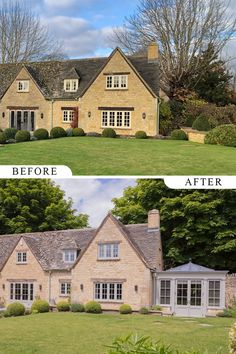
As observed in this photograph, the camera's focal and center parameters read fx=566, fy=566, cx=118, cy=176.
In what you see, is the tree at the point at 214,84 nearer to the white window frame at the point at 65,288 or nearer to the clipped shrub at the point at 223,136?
the clipped shrub at the point at 223,136

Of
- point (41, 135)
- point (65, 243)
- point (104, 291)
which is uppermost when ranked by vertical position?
point (41, 135)

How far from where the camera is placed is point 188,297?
21.8 m

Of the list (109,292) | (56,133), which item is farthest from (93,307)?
(56,133)

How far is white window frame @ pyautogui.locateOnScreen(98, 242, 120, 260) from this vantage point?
22609mm

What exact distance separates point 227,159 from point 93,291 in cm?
800

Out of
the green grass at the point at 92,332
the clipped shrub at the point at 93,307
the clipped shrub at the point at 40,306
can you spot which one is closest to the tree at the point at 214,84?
the clipped shrub at the point at 93,307

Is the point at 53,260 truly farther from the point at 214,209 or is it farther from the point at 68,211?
the point at 214,209

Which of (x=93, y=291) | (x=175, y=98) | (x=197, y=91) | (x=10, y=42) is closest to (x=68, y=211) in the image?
(x=93, y=291)

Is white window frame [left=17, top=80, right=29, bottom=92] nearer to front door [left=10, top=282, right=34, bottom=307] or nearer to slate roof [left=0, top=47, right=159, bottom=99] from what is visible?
slate roof [left=0, top=47, right=159, bottom=99]

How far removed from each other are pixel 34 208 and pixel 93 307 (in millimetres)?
4381

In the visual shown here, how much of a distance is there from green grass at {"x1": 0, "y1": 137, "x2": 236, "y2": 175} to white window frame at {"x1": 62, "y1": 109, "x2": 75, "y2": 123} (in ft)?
20.0

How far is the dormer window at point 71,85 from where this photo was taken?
31.8 m

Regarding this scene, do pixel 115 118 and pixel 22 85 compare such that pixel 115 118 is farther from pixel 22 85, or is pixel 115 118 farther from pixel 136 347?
pixel 136 347

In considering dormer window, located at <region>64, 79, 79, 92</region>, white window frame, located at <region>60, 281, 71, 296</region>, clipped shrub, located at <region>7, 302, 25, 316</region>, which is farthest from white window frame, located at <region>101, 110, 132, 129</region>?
clipped shrub, located at <region>7, 302, 25, 316</region>
